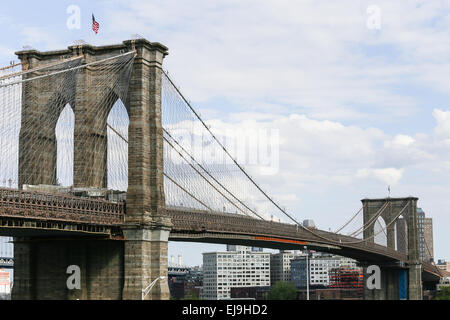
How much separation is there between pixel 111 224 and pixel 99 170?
7491 mm

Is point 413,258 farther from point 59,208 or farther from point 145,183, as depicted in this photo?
point 59,208

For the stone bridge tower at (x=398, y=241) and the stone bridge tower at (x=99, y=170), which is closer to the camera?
the stone bridge tower at (x=99, y=170)

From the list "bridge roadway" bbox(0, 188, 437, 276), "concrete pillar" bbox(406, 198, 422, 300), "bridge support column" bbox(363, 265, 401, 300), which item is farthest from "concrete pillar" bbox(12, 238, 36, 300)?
"concrete pillar" bbox(406, 198, 422, 300)

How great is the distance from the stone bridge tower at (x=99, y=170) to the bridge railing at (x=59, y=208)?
2.05m

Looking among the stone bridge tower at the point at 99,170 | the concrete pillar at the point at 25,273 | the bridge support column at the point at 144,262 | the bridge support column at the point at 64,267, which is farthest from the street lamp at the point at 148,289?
the concrete pillar at the point at 25,273

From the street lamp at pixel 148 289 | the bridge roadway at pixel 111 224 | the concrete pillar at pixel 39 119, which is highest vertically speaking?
the concrete pillar at pixel 39 119

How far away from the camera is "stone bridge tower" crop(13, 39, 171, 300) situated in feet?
220

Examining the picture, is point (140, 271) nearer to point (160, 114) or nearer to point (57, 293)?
point (57, 293)

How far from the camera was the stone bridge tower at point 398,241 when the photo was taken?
486ft

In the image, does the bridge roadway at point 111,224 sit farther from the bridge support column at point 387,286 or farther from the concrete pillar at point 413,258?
the concrete pillar at point 413,258

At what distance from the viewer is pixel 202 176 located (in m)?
82.4

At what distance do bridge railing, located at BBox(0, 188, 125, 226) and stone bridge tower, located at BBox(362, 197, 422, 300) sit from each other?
84.3m

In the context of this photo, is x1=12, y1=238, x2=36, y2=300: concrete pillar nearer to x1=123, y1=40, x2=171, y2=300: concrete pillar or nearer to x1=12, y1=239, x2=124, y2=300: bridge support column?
x1=12, y1=239, x2=124, y2=300: bridge support column
